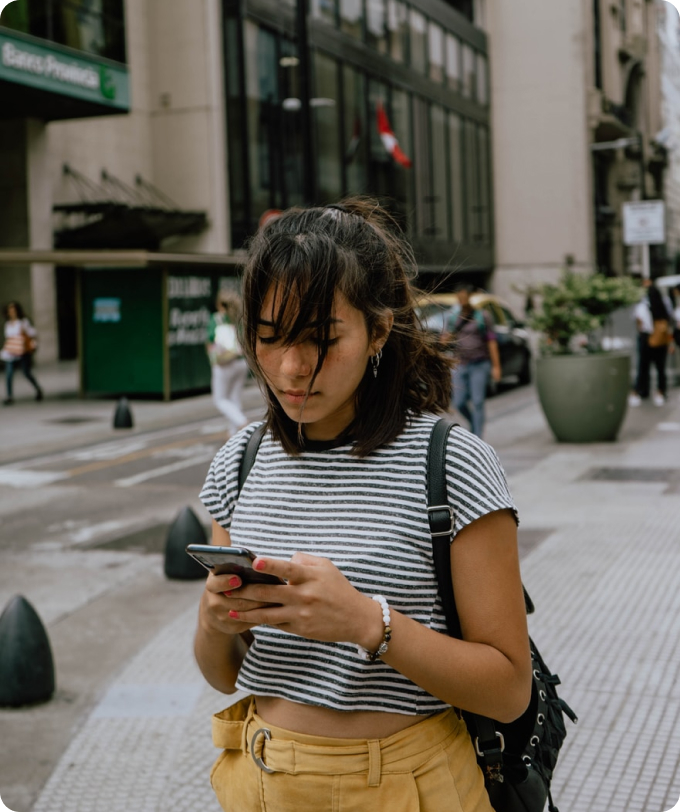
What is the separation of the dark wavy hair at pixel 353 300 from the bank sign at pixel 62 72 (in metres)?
19.2

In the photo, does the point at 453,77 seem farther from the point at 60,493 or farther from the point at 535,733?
the point at 535,733

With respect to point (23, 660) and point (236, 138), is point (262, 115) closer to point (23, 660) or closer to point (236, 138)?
point (236, 138)

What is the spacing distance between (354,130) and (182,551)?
2485 cm

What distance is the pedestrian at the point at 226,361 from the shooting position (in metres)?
12.5

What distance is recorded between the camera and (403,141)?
33688 millimetres

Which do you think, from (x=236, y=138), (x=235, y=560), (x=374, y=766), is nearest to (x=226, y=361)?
(x=374, y=766)

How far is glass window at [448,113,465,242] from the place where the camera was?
37312 millimetres

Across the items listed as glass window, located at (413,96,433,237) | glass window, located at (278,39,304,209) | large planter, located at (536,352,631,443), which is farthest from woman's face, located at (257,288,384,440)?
glass window, located at (413,96,433,237)

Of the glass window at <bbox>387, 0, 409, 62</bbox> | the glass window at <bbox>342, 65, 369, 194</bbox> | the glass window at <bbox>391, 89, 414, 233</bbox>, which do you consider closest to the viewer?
the glass window at <bbox>342, 65, 369, 194</bbox>

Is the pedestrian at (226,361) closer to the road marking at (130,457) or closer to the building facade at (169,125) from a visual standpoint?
the road marking at (130,457)

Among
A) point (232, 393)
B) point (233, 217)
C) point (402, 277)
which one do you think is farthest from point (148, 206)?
point (402, 277)

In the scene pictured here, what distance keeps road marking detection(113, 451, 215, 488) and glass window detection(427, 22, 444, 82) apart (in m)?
26.5

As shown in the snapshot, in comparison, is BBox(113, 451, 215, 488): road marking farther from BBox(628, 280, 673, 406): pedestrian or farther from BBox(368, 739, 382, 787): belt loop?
BBox(368, 739, 382, 787): belt loop

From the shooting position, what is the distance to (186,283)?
19.8 meters
